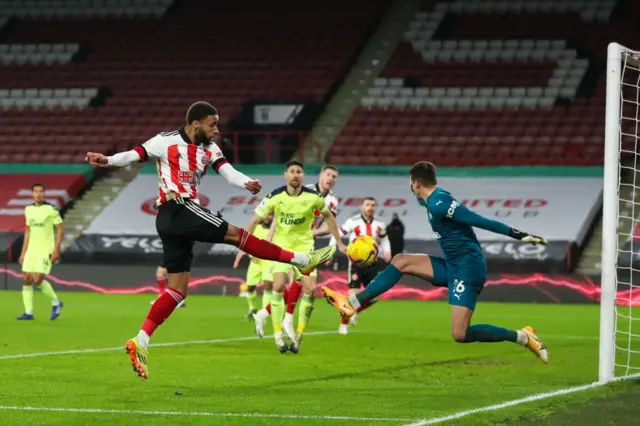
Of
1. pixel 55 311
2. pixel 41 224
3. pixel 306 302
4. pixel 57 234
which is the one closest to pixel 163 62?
pixel 41 224

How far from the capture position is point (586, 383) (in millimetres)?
10930

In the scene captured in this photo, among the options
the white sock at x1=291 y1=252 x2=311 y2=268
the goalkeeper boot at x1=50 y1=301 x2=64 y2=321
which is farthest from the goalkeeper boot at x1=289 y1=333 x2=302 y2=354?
the goalkeeper boot at x1=50 y1=301 x2=64 y2=321

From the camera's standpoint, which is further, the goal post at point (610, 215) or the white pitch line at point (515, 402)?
the goal post at point (610, 215)

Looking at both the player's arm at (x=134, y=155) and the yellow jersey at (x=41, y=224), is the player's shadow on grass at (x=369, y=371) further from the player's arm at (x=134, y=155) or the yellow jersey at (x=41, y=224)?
the yellow jersey at (x=41, y=224)

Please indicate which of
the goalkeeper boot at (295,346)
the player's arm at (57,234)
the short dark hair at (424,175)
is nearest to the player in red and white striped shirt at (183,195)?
the short dark hair at (424,175)

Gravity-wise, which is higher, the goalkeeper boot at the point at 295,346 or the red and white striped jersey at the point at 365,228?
the red and white striped jersey at the point at 365,228

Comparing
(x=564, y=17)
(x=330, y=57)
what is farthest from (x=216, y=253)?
(x=564, y=17)

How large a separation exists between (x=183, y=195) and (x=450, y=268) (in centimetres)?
251

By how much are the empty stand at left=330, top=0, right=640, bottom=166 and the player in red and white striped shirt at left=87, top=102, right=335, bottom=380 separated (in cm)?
2202

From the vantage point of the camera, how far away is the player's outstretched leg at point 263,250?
409 inches

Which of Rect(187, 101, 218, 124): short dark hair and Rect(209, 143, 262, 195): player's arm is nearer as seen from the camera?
Rect(209, 143, 262, 195): player's arm

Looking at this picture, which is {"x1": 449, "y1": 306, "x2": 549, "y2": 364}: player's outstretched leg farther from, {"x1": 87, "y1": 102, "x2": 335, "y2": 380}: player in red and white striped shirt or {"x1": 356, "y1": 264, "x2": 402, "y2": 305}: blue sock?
{"x1": 87, "y1": 102, "x2": 335, "y2": 380}: player in red and white striped shirt

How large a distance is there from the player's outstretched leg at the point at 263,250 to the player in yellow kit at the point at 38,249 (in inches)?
339

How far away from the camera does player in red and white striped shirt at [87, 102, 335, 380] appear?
33.3 feet
